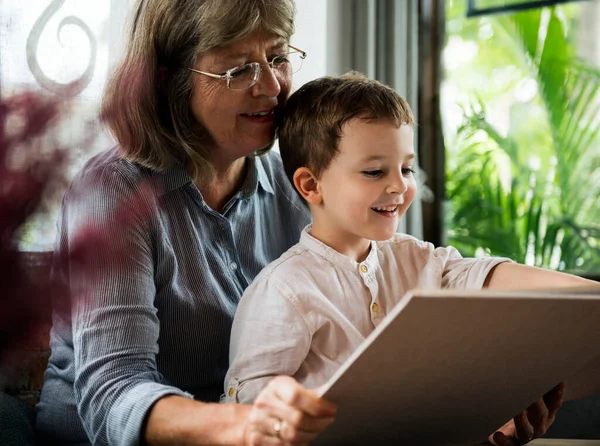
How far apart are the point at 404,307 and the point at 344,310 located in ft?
2.31

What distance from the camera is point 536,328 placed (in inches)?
40.4

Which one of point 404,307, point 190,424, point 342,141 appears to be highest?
point 342,141

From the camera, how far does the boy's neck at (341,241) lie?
1627 millimetres

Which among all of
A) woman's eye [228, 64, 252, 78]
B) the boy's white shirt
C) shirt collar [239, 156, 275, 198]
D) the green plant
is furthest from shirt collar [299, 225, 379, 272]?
the green plant

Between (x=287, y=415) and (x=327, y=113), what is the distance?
728 mm

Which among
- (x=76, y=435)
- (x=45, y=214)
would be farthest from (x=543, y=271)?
(x=45, y=214)

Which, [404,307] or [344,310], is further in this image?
[344,310]

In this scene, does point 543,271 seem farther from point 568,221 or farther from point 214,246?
point 568,221

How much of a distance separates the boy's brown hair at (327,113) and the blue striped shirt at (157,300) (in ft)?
0.71

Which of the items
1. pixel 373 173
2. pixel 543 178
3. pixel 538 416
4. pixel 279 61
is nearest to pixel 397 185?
pixel 373 173

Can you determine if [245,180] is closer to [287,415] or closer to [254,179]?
[254,179]

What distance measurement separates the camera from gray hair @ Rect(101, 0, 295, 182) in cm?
160

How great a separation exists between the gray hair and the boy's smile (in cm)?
28

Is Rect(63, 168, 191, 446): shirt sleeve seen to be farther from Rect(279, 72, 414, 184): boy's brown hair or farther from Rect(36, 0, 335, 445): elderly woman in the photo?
Rect(279, 72, 414, 184): boy's brown hair
